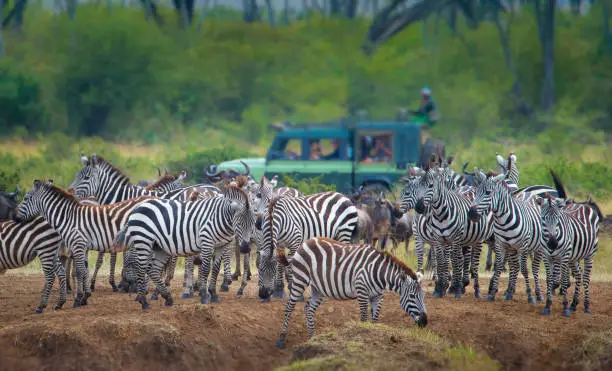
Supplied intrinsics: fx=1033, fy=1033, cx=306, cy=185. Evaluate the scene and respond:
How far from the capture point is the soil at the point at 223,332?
37.3 feet

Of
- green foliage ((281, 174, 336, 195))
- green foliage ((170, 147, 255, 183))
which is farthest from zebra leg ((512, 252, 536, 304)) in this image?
green foliage ((170, 147, 255, 183))

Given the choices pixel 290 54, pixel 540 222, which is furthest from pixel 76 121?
pixel 540 222

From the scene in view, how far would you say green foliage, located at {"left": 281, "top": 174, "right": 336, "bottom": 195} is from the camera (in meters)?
20.8

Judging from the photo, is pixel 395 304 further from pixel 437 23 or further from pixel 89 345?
pixel 437 23

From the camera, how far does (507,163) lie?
16203 mm

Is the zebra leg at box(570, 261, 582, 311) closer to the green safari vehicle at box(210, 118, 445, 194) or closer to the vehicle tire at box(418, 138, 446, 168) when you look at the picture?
the green safari vehicle at box(210, 118, 445, 194)

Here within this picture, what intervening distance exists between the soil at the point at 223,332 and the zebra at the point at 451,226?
0.64 metres

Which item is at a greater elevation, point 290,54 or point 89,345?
point 290,54

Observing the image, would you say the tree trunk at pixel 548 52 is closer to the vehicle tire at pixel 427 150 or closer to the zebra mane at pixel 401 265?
the vehicle tire at pixel 427 150

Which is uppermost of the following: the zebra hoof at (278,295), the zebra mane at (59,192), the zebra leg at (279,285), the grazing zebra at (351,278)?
the zebra mane at (59,192)

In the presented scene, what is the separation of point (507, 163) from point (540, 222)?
2.60 metres

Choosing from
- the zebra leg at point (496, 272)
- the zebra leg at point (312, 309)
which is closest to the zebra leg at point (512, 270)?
the zebra leg at point (496, 272)

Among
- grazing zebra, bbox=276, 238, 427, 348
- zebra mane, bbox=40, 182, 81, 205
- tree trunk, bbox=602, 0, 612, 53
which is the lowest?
grazing zebra, bbox=276, 238, 427, 348

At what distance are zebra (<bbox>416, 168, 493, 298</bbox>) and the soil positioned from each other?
64 centimetres
